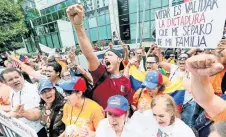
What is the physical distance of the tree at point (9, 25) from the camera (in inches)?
567

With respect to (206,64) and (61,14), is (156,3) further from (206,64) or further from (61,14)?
(206,64)

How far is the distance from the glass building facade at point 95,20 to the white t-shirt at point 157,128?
23.9 feet

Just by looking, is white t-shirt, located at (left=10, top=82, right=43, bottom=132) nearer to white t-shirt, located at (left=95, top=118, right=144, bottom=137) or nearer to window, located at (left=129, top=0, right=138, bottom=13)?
white t-shirt, located at (left=95, top=118, right=144, bottom=137)

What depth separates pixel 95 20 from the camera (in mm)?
19688

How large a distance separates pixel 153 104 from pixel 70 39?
73.2 ft

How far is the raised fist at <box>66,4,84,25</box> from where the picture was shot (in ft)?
6.54

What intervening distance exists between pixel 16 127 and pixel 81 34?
3.75ft

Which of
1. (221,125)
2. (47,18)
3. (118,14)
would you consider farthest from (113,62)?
(47,18)

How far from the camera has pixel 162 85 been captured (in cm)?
271

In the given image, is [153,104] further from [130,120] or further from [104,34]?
[104,34]

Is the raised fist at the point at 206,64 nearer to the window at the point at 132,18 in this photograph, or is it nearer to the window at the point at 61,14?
the window at the point at 132,18

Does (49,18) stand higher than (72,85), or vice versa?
(49,18)

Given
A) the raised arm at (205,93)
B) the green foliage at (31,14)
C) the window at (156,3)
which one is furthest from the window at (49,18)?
the raised arm at (205,93)

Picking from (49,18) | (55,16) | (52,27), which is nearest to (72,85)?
(55,16)
